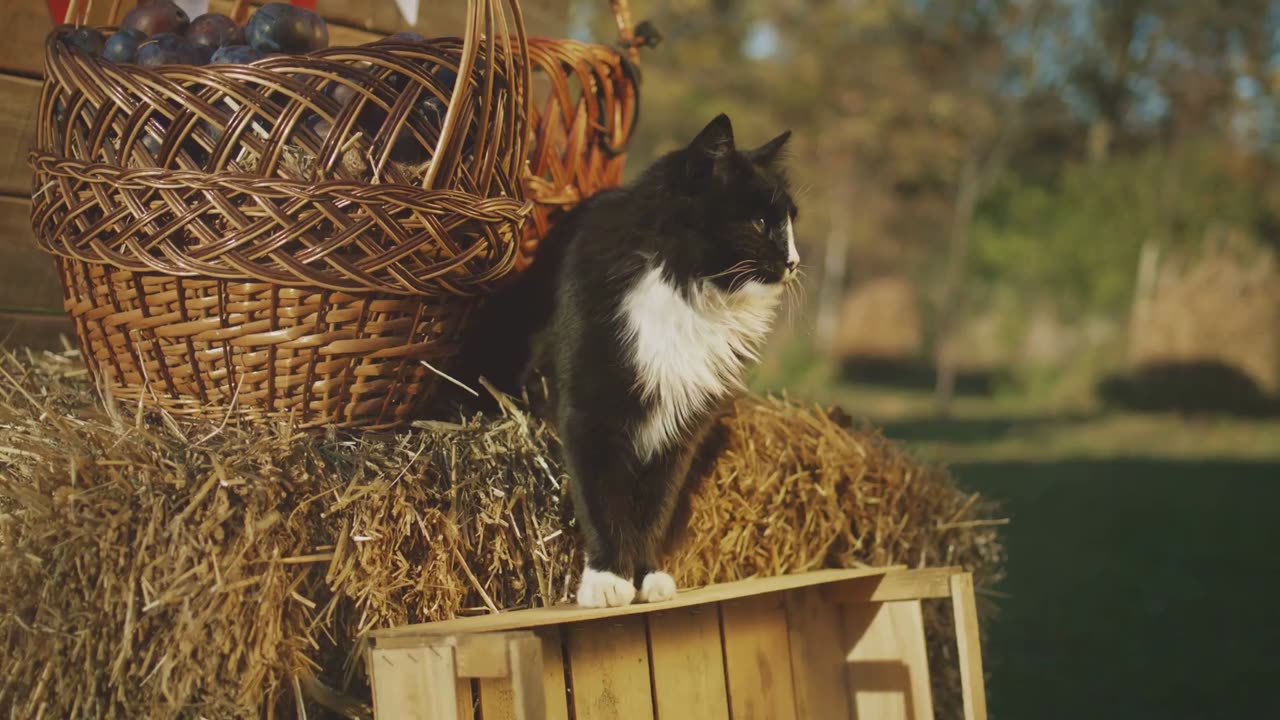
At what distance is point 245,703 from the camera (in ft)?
5.21

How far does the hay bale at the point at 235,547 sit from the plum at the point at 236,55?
1.92ft

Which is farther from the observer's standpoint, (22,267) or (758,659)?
(22,267)

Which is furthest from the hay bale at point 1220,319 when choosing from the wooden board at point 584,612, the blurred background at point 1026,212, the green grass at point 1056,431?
the wooden board at point 584,612

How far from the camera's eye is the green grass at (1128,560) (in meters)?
3.85

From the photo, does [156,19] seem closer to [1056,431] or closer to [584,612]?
[584,612]

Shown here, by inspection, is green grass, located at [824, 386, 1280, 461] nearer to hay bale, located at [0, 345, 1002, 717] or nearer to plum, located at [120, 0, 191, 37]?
hay bale, located at [0, 345, 1002, 717]

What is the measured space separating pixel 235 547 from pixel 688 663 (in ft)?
2.68

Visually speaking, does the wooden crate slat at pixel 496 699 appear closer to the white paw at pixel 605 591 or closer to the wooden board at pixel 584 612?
the wooden board at pixel 584 612

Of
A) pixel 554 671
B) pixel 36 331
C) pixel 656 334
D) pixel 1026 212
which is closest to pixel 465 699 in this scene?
pixel 554 671

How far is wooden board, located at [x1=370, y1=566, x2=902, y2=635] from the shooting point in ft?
5.20

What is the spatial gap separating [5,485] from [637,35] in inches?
67.1

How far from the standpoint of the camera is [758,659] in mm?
2137

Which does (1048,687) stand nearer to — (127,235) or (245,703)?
(245,703)

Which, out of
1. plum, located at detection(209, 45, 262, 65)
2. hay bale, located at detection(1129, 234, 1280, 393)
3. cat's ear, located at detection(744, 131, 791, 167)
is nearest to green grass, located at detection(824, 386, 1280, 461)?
hay bale, located at detection(1129, 234, 1280, 393)
